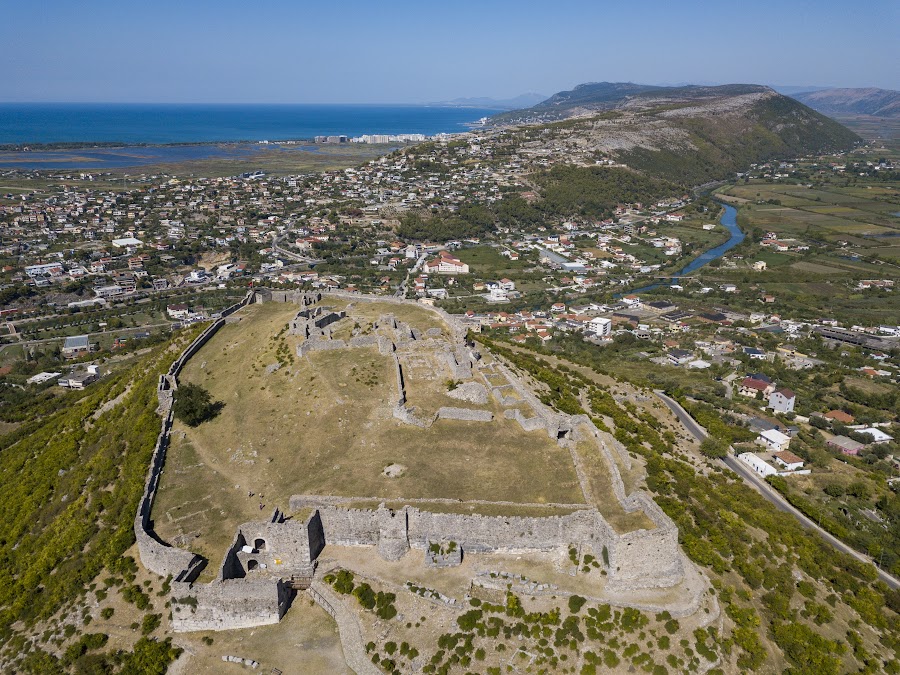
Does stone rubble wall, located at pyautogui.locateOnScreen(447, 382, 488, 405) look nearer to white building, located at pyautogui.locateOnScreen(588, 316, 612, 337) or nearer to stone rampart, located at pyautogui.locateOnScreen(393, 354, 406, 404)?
stone rampart, located at pyautogui.locateOnScreen(393, 354, 406, 404)

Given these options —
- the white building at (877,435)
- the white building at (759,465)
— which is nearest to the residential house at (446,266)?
the white building at (877,435)

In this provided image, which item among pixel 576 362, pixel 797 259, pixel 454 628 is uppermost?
pixel 454 628

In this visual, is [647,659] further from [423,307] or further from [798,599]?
[423,307]

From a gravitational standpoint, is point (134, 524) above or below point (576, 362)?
above

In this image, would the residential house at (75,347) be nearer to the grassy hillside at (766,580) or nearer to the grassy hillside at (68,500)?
the grassy hillside at (68,500)

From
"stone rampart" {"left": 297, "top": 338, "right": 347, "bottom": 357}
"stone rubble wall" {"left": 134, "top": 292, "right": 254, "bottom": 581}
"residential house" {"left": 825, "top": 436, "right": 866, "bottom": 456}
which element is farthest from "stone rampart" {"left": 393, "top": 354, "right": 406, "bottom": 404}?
"residential house" {"left": 825, "top": 436, "right": 866, "bottom": 456}

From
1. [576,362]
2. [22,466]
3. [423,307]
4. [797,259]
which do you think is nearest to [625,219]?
[797,259]
